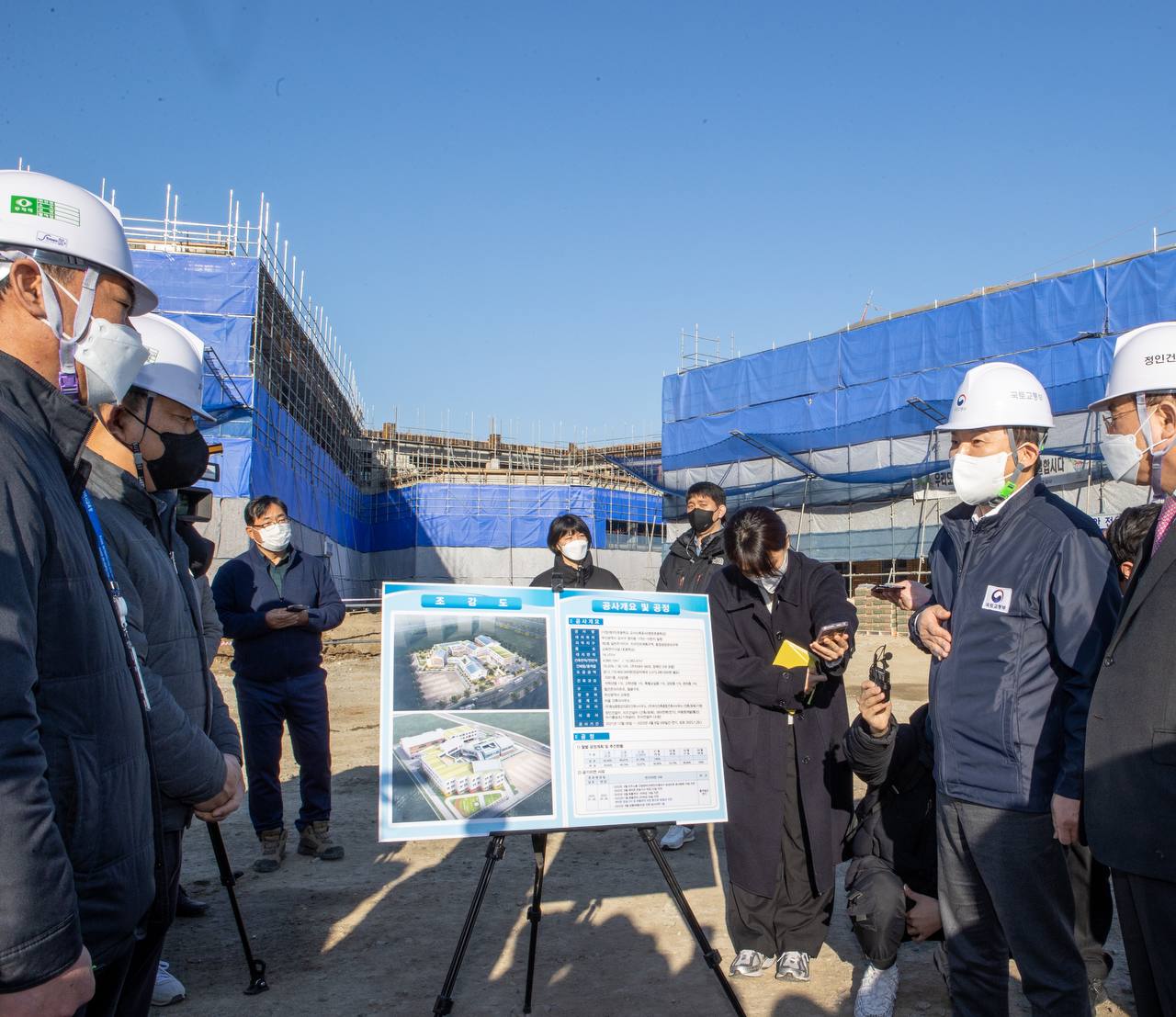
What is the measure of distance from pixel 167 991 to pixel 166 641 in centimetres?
194

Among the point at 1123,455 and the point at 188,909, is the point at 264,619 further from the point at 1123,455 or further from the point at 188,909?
the point at 1123,455

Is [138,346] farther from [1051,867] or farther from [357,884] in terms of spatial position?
[357,884]

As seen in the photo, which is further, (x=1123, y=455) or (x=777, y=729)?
(x=777, y=729)

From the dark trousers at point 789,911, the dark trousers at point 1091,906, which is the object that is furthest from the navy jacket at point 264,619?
the dark trousers at point 1091,906

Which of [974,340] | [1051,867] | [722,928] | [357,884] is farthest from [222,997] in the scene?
[974,340]

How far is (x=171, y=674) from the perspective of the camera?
98.1 inches

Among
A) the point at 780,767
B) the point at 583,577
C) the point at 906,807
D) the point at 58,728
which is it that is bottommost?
the point at 906,807

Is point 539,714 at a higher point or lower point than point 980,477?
lower

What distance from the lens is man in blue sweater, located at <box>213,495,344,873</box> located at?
17.2ft

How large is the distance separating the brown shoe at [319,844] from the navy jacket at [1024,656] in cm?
378

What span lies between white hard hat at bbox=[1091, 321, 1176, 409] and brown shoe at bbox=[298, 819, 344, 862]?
4701 mm

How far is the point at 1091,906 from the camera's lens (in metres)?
3.38

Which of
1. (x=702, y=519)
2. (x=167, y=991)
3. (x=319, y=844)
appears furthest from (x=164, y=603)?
(x=702, y=519)

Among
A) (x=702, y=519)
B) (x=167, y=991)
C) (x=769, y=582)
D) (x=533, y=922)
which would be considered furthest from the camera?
(x=702, y=519)
